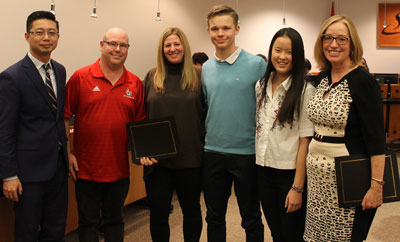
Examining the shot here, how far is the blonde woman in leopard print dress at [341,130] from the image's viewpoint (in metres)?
1.65

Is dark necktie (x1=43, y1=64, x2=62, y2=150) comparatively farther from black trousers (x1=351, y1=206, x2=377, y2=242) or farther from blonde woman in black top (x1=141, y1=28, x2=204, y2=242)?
black trousers (x1=351, y1=206, x2=377, y2=242)

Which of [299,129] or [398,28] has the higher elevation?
[398,28]

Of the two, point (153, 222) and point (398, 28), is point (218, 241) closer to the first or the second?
point (153, 222)

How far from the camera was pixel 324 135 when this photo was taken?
5.78 ft

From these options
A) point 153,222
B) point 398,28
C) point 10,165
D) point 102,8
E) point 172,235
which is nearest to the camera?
point 10,165

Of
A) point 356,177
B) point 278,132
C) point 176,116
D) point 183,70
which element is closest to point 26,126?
point 176,116

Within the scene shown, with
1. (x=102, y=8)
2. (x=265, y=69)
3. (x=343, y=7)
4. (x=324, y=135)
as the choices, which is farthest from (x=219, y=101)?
(x=343, y=7)

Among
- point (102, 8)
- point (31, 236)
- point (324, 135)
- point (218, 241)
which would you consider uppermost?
point (102, 8)

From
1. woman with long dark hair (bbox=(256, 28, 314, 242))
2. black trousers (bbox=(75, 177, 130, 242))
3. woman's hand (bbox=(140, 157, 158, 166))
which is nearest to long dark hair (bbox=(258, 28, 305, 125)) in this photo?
woman with long dark hair (bbox=(256, 28, 314, 242))

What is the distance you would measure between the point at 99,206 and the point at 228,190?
867mm

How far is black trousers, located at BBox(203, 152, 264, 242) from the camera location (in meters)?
2.21

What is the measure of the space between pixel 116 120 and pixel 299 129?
1.14 metres

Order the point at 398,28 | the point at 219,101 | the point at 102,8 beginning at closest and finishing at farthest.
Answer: the point at 219,101 → the point at 102,8 → the point at 398,28

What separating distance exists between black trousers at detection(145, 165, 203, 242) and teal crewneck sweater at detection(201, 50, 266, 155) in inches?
11.6
